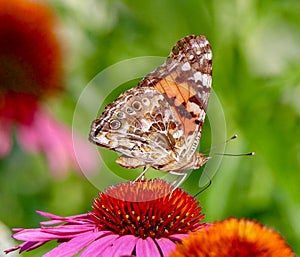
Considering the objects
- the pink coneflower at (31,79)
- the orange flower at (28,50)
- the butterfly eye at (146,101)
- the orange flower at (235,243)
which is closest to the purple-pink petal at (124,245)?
the orange flower at (235,243)

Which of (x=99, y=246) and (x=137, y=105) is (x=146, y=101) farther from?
(x=99, y=246)

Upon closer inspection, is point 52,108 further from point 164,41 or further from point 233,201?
point 233,201

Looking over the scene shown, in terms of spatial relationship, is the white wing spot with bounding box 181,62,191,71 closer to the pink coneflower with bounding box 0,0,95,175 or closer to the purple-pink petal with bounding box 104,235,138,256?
the purple-pink petal with bounding box 104,235,138,256

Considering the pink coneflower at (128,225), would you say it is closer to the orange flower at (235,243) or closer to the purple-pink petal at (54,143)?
the orange flower at (235,243)

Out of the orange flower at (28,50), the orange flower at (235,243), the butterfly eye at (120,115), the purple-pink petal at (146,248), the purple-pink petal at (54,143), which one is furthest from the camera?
the orange flower at (28,50)

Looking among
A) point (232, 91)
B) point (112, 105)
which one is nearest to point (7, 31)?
point (232, 91)

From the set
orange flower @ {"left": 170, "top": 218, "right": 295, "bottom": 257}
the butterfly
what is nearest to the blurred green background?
the butterfly

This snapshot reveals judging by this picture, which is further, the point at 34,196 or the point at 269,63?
the point at 269,63

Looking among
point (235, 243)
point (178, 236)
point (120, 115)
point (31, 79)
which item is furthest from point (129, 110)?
point (31, 79)
